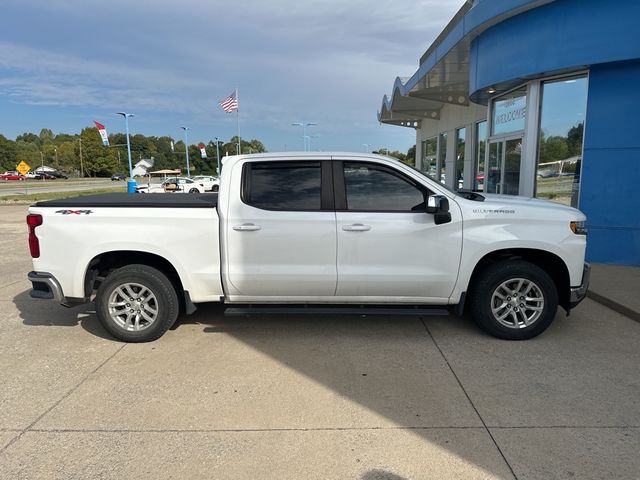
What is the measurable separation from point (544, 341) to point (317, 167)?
2.92 metres

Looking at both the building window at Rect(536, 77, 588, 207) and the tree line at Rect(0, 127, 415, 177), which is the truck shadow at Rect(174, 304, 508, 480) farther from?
the tree line at Rect(0, 127, 415, 177)

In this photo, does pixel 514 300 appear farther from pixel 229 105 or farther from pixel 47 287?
→ pixel 229 105

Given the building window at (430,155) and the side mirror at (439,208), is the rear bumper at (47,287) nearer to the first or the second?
the side mirror at (439,208)

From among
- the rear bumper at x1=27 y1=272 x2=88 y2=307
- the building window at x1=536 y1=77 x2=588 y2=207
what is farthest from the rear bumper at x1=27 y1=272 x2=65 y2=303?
the building window at x1=536 y1=77 x2=588 y2=207

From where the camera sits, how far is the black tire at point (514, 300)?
4645mm

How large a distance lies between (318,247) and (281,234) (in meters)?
0.39


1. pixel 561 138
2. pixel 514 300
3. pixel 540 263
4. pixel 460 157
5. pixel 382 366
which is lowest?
pixel 382 366

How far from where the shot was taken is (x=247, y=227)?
460 cm

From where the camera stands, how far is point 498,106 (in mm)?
10617

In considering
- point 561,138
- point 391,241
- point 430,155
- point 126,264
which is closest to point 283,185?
point 391,241

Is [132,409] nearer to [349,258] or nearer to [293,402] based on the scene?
[293,402]

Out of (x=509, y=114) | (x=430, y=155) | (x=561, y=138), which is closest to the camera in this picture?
(x=561, y=138)

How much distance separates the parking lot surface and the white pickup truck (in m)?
0.41

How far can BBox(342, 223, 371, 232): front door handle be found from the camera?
15.0 ft
